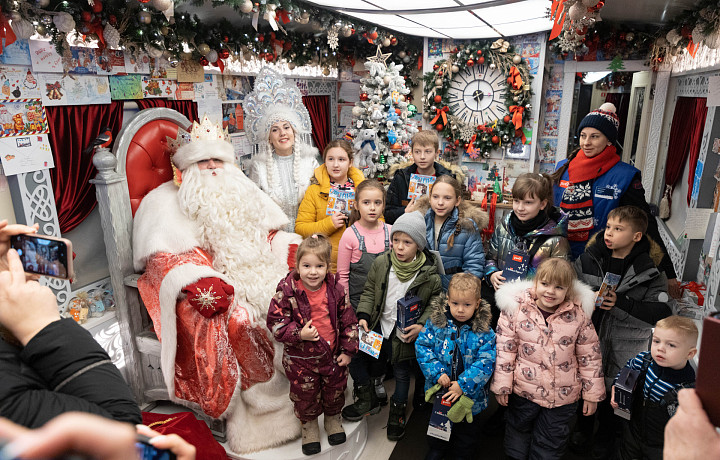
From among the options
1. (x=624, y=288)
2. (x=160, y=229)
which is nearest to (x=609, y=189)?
(x=624, y=288)

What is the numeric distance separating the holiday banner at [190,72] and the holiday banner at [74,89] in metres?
0.76

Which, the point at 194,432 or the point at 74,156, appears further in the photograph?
the point at 74,156

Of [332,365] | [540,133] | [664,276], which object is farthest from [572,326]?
[540,133]

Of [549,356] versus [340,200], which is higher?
[340,200]

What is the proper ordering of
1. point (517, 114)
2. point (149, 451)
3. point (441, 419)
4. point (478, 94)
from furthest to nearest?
point (478, 94)
point (517, 114)
point (441, 419)
point (149, 451)

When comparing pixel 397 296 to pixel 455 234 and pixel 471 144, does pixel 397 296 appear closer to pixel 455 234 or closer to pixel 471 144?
pixel 455 234

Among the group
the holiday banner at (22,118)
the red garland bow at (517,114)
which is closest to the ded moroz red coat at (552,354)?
the holiday banner at (22,118)

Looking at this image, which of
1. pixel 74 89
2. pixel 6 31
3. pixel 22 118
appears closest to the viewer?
pixel 6 31

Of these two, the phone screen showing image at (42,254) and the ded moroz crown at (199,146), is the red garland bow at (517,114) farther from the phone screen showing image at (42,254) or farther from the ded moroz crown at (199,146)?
the phone screen showing image at (42,254)

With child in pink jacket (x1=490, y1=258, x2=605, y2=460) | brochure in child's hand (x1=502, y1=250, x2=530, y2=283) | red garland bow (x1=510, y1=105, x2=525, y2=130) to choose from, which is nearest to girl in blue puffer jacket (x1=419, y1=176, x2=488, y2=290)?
brochure in child's hand (x1=502, y1=250, x2=530, y2=283)

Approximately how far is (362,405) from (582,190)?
2170mm

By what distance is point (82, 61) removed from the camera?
2951 millimetres

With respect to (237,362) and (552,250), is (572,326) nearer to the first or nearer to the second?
(552,250)

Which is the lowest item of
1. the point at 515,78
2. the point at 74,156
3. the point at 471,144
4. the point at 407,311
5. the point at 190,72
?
the point at 407,311
